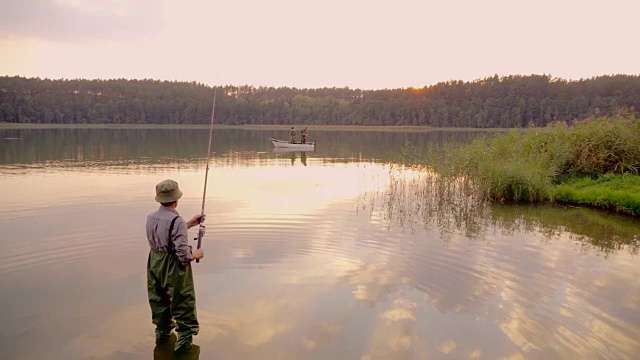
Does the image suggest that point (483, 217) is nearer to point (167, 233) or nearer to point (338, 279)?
point (338, 279)

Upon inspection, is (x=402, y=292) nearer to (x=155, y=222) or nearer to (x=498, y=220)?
(x=155, y=222)

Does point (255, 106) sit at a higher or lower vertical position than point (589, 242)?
higher

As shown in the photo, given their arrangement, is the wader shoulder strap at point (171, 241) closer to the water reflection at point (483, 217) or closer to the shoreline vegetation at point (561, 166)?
the water reflection at point (483, 217)

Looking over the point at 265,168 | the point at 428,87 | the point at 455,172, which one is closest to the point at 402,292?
the point at 455,172

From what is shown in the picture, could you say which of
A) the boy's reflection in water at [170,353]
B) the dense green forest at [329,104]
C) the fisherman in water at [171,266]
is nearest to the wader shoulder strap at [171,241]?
the fisherman in water at [171,266]

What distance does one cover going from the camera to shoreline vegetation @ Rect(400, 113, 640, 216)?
15.6 meters

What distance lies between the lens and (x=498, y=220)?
1318cm

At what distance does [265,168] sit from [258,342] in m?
20.8

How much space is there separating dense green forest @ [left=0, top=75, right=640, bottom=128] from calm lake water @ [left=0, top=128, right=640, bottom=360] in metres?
107

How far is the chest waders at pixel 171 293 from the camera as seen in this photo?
5.23 m

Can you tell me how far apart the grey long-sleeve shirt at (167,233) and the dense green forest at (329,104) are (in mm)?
115959

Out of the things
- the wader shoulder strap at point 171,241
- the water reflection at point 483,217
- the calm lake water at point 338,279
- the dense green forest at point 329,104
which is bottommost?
the calm lake water at point 338,279

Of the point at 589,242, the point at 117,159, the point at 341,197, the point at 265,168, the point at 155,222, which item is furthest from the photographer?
the point at 117,159

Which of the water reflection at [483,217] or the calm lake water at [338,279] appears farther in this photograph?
the water reflection at [483,217]
